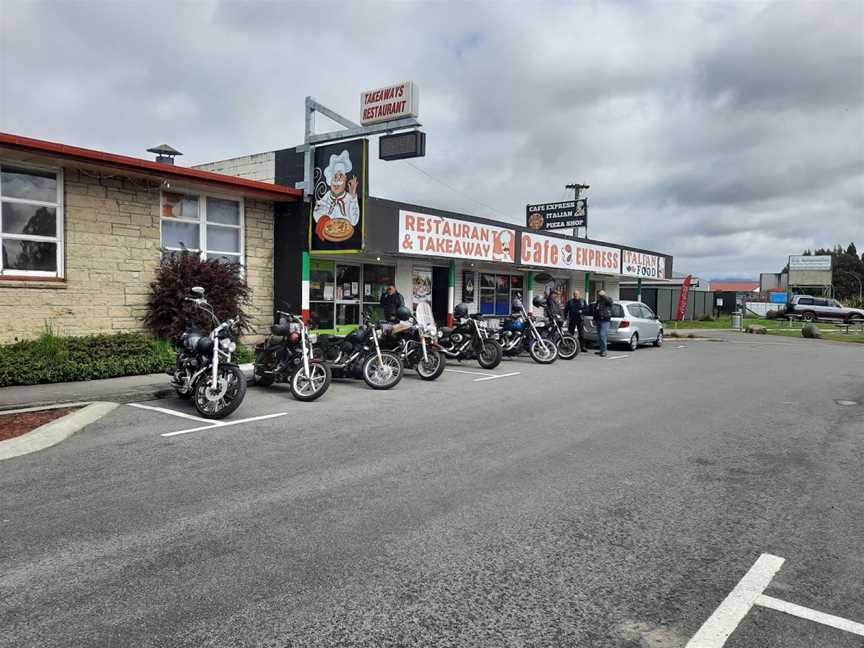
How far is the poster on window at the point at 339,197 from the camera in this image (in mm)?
14656

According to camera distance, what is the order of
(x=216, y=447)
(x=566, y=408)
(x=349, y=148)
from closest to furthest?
(x=216, y=447) → (x=566, y=408) → (x=349, y=148)

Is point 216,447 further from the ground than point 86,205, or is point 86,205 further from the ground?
point 86,205

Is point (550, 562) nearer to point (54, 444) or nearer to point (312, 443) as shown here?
point (312, 443)

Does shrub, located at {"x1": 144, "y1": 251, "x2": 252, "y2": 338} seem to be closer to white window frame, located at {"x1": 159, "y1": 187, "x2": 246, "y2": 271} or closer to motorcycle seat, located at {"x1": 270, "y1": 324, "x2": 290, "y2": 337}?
white window frame, located at {"x1": 159, "y1": 187, "x2": 246, "y2": 271}

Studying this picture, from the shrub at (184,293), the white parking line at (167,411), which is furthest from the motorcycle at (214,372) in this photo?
the shrub at (184,293)

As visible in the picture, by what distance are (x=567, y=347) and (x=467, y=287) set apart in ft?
23.3

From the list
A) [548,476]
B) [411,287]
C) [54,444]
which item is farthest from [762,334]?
[54,444]

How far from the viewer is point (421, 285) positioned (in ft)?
70.3

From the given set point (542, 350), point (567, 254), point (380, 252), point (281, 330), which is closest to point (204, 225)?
point (380, 252)

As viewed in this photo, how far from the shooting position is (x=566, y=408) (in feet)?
30.0

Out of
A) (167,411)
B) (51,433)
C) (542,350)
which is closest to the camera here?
(51,433)

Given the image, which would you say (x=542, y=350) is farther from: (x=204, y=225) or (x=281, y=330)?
(x=204, y=225)

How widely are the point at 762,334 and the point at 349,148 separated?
85.5 ft

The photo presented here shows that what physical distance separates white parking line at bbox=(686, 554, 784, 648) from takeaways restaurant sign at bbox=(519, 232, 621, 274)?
18401 millimetres
